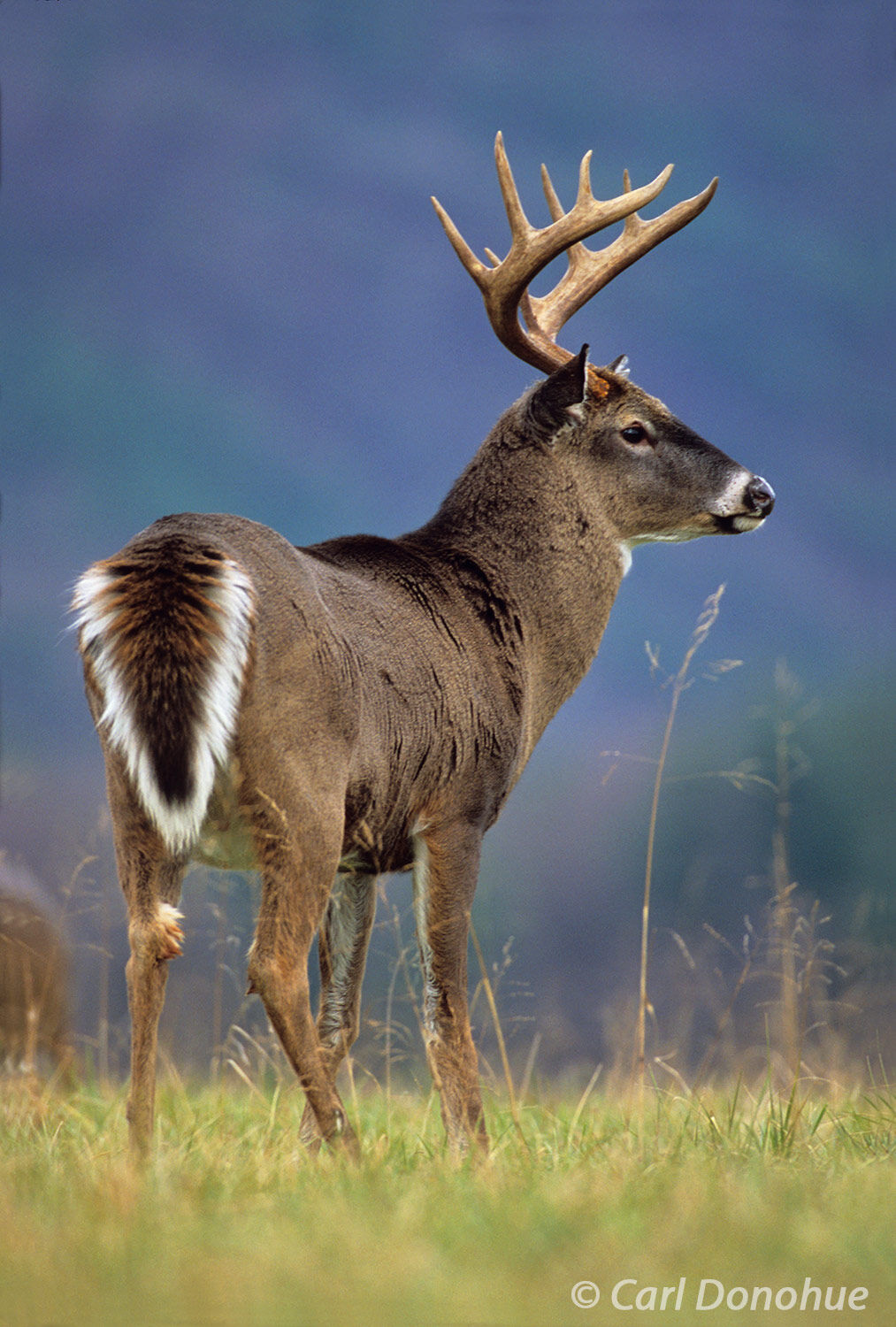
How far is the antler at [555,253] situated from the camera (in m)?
5.46

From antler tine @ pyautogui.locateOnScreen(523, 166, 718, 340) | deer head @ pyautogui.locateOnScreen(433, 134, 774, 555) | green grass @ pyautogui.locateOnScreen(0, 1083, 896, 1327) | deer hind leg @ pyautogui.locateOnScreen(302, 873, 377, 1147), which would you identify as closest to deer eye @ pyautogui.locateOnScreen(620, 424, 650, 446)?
deer head @ pyautogui.locateOnScreen(433, 134, 774, 555)

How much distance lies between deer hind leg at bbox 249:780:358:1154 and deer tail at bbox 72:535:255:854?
225 millimetres

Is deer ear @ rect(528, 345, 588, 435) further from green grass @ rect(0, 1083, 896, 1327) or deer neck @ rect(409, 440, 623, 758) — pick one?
green grass @ rect(0, 1083, 896, 1327)

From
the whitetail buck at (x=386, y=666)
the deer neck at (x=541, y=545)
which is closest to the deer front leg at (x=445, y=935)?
the whitetail buck at (x=386, y=666)

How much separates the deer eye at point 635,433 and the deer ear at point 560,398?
8.6 inches

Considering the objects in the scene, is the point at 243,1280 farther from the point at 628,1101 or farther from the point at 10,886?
the point at 10,886

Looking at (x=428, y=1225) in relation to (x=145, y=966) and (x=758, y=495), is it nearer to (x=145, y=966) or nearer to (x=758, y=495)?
(x=145, y=966)

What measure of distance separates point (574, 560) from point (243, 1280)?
3.26 metres

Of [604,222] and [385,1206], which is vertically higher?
[604,222]

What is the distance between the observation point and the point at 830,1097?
4914 millimetres

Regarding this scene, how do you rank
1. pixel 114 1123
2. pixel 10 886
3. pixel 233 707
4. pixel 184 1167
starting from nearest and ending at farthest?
pixel 184 1167
pixel 233 707
pixel 114 1123
pixel 10 886

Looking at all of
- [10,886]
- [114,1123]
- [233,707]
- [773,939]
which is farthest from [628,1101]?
[10,886]

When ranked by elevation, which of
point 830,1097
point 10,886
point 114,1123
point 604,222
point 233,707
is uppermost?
point 604,222

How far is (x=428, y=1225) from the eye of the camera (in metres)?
2.79
